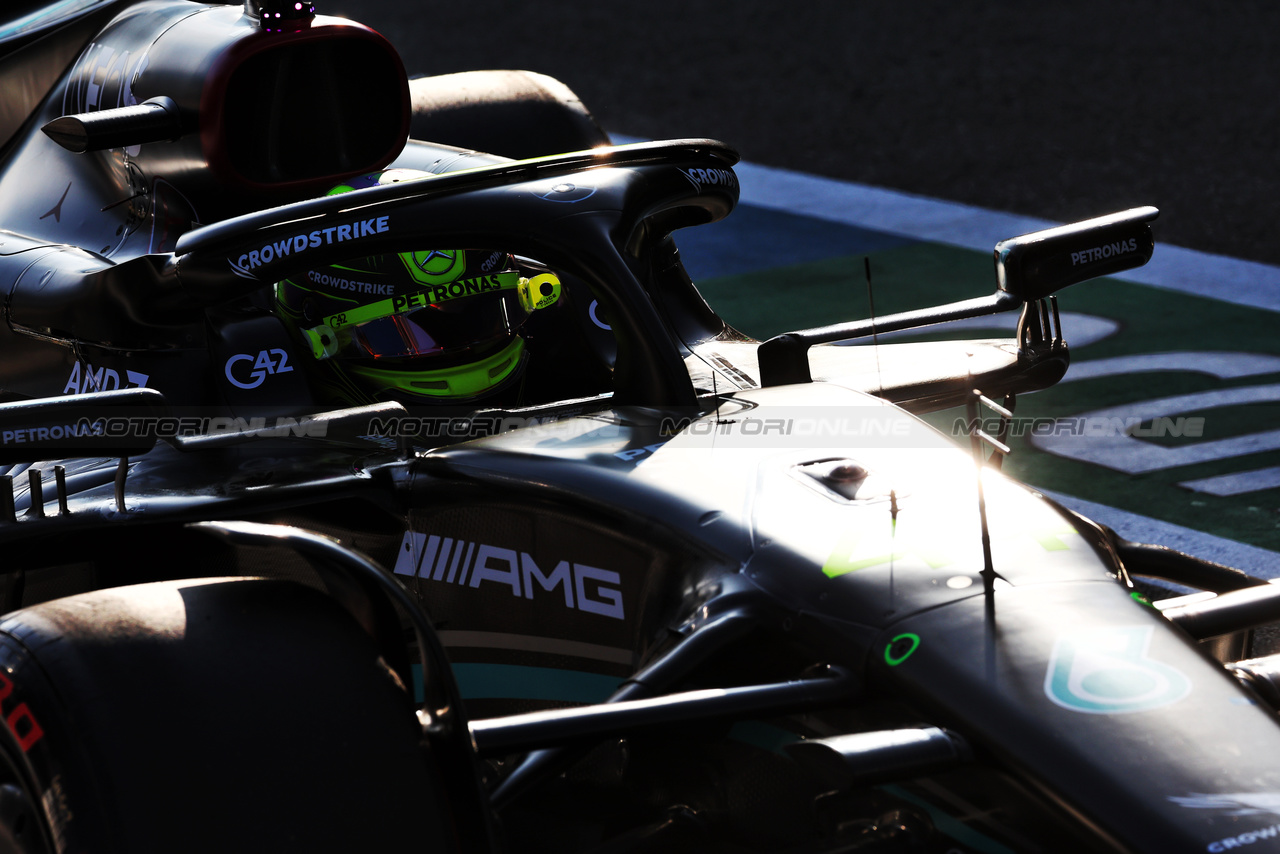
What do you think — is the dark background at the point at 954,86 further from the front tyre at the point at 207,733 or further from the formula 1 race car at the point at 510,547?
the front tyre at the point at 207,733

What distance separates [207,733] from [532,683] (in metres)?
0.67

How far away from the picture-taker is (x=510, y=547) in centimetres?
242

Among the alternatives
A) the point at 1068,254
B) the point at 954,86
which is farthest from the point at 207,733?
the point at 954,86

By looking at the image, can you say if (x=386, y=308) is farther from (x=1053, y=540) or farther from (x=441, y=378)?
(x=1053, y=540)

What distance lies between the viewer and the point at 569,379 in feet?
11.3

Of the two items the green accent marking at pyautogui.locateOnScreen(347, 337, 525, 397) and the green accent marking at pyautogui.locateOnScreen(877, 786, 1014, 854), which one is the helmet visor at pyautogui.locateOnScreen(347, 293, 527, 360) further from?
the green accent marking at pyautogui.locateOnScreen(877, 786, 1014, 854)

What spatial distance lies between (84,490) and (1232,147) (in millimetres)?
8571

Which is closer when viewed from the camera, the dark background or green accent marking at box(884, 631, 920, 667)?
green accent marking at box(884, 631, 920, 667)

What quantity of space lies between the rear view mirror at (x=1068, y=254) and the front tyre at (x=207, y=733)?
1.26 metres

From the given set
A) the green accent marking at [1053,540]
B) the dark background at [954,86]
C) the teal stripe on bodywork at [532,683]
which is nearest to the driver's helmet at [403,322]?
the teal stripe on bodywork at [532,683]

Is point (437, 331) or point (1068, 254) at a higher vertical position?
point (1068, 254)

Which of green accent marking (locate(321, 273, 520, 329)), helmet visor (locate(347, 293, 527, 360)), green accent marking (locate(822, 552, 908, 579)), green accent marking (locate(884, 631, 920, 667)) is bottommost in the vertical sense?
green accent marking (locate(884, 631, 920, 667))

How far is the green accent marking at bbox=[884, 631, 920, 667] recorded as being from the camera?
1.96m

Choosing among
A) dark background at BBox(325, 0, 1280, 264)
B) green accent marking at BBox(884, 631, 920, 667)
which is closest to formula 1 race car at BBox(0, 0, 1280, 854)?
green accent marking at BBox(884, 631, 920, 667)
